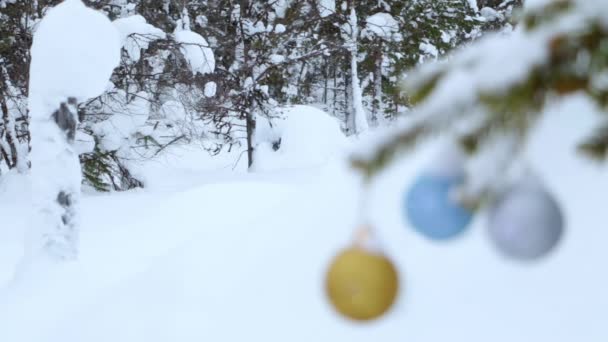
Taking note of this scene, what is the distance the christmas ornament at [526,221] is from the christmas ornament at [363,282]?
0.45ft

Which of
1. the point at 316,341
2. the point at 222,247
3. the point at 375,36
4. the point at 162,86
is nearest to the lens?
the point at 316,341

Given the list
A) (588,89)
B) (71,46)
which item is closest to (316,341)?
(588,89)

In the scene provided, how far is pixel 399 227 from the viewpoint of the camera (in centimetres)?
222

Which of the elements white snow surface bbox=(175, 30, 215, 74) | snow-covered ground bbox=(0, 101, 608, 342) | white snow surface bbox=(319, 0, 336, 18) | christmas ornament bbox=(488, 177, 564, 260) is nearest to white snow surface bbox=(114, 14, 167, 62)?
white snow surface bbox=(175, 30, 215, 74)

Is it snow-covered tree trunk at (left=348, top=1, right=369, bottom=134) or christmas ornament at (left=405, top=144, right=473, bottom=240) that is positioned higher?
snow-covered tree trunk at (left=348, top=1, right=369, bottom=134)

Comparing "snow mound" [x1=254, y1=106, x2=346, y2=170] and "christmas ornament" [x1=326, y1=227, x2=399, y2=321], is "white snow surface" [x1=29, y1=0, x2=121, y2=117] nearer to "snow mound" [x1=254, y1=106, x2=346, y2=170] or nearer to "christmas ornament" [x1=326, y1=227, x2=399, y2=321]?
"christmas ornament" [x1=326, y1=227, x2=399, y2=321]

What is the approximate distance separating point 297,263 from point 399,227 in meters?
0.48

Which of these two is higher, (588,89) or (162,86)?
(162,86)

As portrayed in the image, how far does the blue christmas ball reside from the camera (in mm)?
615

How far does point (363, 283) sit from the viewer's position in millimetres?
646

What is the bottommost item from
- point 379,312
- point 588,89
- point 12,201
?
point 12,201

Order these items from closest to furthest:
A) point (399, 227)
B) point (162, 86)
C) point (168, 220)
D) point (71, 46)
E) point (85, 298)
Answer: point (399, 227) → point (85, 298) → point (71, 46) → point (168, 220) → point (162, 86)

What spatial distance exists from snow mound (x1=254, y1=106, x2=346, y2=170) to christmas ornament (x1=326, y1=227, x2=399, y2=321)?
8.46 meters

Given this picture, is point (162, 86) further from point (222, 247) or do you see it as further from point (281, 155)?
point (222, 247)
